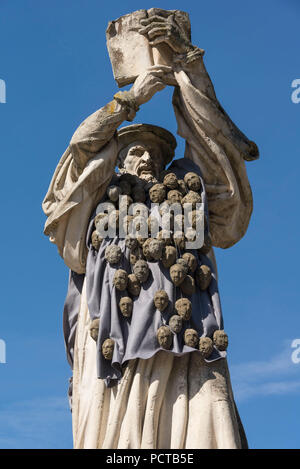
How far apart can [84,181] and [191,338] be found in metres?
1.90

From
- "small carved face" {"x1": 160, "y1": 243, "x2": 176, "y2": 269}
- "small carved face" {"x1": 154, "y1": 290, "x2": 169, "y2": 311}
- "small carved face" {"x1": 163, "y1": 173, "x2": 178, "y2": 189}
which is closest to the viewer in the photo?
"small carved face" {"x1": 154, "y1": 290, "x2": 169, "y2": 311}

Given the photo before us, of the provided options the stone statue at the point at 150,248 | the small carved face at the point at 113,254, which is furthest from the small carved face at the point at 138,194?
the small carved face at the point at 113,254

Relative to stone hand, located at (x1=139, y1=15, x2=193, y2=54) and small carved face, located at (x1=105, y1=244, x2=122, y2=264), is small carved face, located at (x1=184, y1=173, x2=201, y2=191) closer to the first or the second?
small carved face, located at (x1=105, y1=244, x2=122, y2=264)

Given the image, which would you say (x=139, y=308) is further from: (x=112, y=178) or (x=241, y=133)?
(x=241, y=133)

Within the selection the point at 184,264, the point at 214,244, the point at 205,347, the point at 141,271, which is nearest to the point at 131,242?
the point at 141,271

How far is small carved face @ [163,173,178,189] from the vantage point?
9727 mm

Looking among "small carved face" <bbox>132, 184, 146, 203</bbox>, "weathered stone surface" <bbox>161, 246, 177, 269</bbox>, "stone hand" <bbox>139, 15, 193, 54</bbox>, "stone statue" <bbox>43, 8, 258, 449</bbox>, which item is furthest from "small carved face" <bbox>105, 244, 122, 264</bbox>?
"stone hand" <bbox>139, 15, 193, 54</bbox>

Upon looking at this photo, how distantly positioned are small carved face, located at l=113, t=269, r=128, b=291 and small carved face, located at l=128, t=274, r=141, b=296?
49mm

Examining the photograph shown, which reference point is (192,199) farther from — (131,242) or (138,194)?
(131,242)

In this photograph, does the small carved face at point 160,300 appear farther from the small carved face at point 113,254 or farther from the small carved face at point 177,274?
the small carved face at point 113,254

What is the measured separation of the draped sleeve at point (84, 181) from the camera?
31.4 feet

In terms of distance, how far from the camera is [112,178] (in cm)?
987

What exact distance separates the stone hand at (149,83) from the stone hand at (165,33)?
0.28 metres
